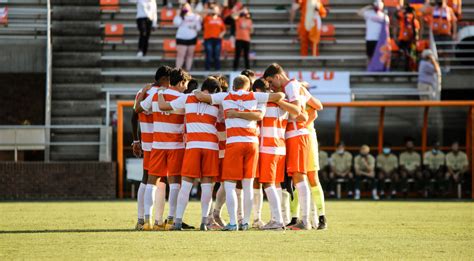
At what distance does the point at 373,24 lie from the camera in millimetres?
29453

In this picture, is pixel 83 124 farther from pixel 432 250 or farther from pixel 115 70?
pixel 432 250

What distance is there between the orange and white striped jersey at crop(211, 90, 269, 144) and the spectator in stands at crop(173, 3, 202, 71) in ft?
48.0

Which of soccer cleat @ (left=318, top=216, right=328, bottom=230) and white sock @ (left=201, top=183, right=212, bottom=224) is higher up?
white sock @ (left=201, top=183, right=212, bottom=224)

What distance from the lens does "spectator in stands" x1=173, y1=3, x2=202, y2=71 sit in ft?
94.4

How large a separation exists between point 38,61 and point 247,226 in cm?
1595

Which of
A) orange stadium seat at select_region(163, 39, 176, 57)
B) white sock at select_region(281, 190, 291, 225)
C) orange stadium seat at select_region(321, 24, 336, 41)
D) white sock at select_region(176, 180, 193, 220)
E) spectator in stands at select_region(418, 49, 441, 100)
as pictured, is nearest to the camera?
white sock at select_region(176, 180, 193, 220)

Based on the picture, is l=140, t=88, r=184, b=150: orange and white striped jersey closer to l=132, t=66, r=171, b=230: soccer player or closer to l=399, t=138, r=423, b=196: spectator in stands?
l=132, t=66, r=171, b=230: soccer player

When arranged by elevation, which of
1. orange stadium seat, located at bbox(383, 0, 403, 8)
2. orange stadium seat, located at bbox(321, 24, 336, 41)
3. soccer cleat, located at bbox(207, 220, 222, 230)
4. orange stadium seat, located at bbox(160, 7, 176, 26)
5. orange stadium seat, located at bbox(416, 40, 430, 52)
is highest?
orange stadium seat, located at bbox(383, 0, 403, 8)

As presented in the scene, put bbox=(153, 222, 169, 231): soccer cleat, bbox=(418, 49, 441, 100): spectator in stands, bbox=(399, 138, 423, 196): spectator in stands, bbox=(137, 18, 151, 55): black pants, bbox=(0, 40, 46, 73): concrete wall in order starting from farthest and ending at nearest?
bbox=(137, 18, 151, 55): black pants, bbox=(0, 40, 46, 73): concrete wall, bbox=(418, 49, 441, 100): spectator in stands, bbox=(399, 138, 423, 196): spectator in stands, bbox=(153, 222, 169, 231): soccer cleat

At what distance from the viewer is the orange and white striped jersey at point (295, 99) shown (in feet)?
47.4

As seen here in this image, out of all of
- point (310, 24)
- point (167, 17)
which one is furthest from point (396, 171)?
point (167, 17)

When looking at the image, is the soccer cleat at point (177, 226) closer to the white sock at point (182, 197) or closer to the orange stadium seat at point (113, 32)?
the white sock at point (182, 197)

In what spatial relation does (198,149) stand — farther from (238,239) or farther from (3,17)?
(3,17)

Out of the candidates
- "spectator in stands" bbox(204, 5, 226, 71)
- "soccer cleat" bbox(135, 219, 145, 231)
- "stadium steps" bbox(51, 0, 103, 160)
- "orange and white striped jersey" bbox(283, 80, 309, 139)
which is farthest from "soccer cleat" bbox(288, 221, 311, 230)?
"spectator in stands" bbox(204, 5, 226, 71)
